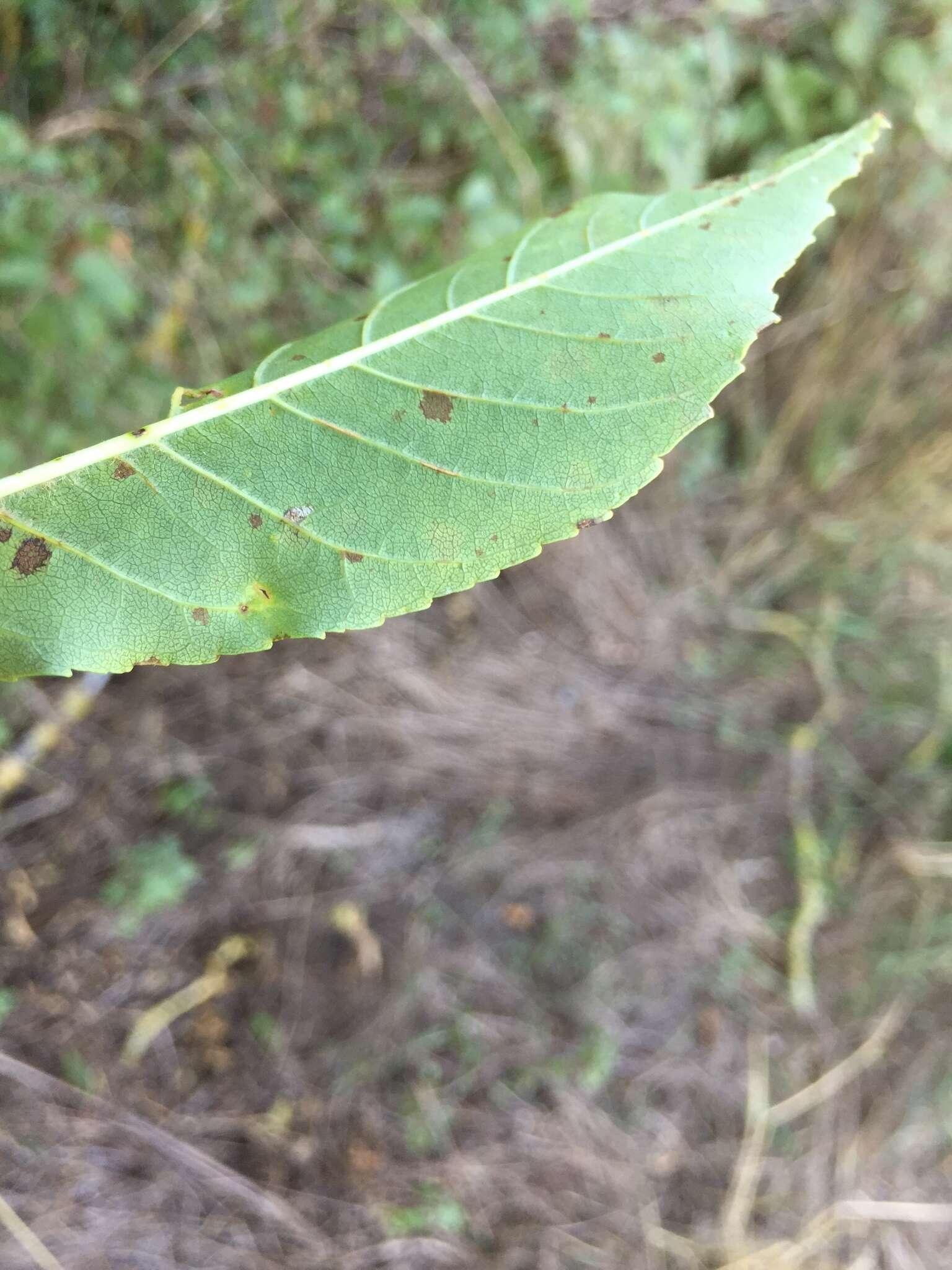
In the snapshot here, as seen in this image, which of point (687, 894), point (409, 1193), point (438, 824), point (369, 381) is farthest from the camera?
point (687, 894)

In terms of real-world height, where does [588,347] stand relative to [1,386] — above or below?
below

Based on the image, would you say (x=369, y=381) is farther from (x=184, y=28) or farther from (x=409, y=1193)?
(x=409, y=1193)

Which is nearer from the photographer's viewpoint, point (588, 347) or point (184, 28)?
point (588, 347)

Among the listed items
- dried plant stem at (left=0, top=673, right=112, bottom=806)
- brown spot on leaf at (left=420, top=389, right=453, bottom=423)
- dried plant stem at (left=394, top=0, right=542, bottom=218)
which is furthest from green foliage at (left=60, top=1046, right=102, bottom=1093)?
dried plant stem at (left=394, top=0, right=542, bottom=218)

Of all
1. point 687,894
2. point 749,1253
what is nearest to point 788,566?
point 687,894

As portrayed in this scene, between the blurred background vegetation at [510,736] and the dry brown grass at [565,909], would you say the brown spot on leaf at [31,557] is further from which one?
the dry brown grass at [565,909]

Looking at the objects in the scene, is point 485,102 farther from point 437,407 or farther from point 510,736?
point 510,736

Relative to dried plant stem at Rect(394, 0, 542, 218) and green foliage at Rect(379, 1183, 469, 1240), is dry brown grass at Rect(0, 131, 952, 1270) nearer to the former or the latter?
green foliage at Rect(379, 1183, 469, 1240)

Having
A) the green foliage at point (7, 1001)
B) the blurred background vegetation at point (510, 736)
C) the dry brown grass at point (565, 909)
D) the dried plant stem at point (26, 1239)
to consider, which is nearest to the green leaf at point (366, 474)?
the blurred background vegetation at point (510, 736)
